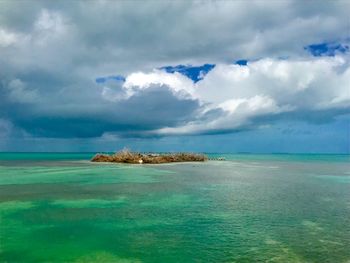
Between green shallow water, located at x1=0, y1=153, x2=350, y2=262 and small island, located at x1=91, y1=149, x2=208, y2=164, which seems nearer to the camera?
green shallow water, located at x1=0, y1=153, x2=350, y2=262

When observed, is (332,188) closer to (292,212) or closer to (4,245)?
(292,212)

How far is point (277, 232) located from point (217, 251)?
11.5ft

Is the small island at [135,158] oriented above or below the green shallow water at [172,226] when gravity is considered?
above

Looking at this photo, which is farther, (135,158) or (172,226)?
(135,158)

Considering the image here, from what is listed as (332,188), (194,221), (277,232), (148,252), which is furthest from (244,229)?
(332,188)

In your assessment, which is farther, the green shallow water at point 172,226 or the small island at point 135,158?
the small island at point 135,158

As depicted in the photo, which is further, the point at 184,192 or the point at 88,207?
the point at 184,192

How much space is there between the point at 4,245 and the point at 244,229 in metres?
8.97

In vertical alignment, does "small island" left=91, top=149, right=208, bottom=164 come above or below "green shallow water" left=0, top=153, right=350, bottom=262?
above

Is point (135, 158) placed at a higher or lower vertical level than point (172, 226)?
higher

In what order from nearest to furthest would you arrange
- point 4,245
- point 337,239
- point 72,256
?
point 72,256
point 4,245
point 337,239

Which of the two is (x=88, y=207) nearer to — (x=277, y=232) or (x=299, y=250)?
(x=277, y=232)

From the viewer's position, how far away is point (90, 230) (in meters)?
13.6

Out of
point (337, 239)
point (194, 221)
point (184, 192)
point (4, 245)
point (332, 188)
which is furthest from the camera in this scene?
point (332, 188)
